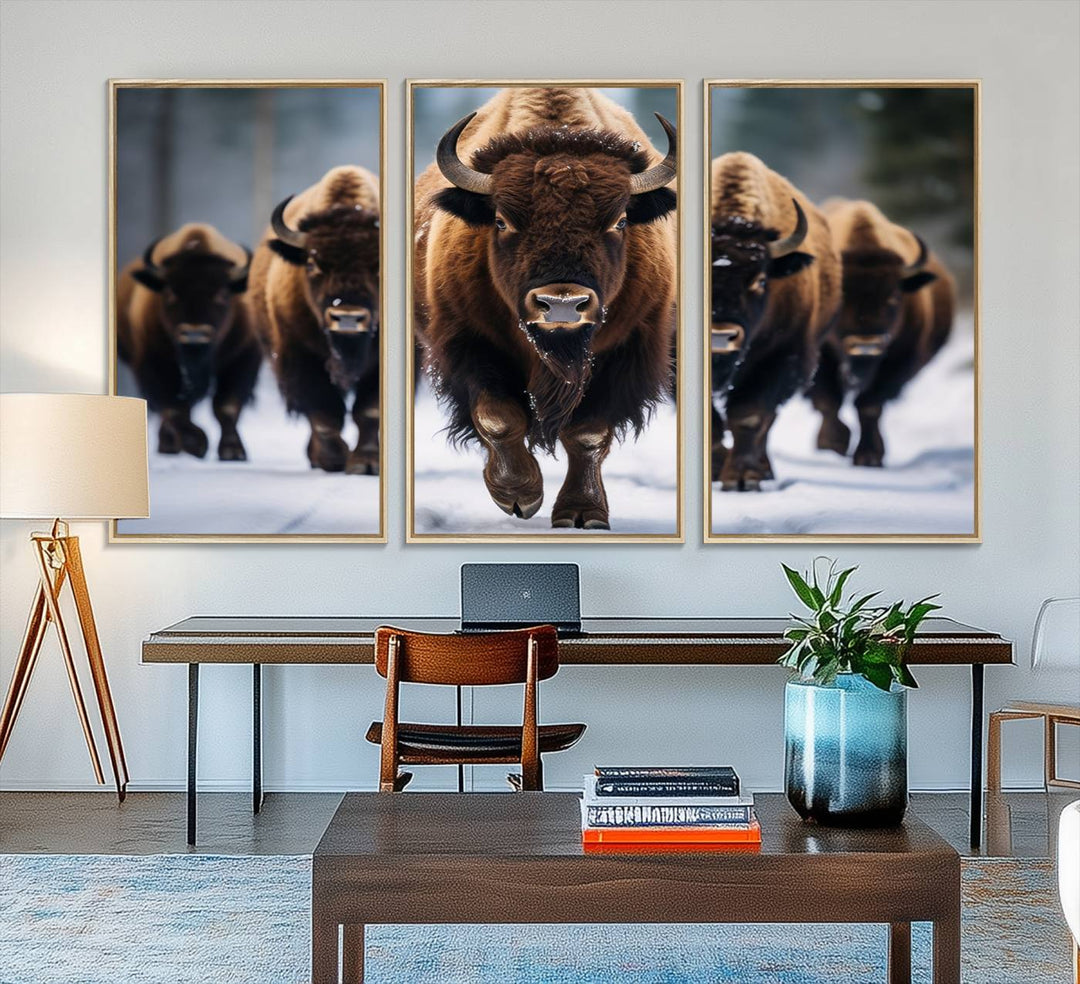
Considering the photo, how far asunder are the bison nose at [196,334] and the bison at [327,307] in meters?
0.18

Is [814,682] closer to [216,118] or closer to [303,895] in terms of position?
[303,895]

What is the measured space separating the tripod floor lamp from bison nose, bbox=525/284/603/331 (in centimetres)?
141

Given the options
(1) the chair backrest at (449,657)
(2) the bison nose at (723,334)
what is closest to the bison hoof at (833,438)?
(2) the bison nose at (723,334)

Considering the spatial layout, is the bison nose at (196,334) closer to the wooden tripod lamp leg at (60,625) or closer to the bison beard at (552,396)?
the wooden tripod lamp leg at (60,625)

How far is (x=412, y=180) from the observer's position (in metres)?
4.70

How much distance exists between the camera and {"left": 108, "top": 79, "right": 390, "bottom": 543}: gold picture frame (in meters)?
4.69

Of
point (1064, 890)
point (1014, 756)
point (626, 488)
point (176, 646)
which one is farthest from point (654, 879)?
point (1014, 756)

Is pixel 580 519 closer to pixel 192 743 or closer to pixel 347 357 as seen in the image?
pixel 347 357

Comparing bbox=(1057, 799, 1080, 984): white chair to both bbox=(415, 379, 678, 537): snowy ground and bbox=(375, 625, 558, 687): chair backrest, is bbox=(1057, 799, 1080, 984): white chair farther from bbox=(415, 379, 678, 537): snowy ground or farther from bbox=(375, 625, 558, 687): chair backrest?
bbox=(415, 379, 678, 537): snowy ground

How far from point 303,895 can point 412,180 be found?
259 centimetres

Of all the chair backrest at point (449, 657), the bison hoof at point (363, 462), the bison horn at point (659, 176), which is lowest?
the chair backrest at point (449, 657)

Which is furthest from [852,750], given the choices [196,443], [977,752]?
[196,443]

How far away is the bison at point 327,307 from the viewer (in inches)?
185

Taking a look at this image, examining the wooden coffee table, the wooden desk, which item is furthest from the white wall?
the wooden coffee table
